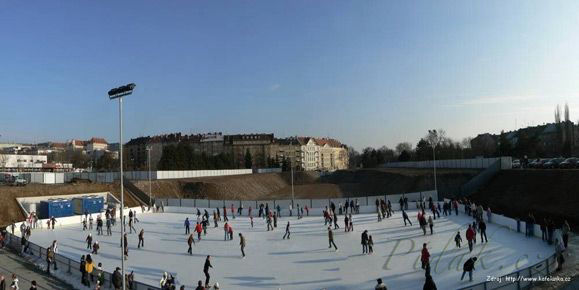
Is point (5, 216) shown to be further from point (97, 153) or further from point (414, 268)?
point (97, 153)

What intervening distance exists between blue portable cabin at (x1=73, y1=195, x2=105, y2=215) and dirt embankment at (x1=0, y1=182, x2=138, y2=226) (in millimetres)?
4478

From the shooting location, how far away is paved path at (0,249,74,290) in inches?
717

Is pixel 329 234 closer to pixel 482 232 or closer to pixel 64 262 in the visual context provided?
pixel 482 232

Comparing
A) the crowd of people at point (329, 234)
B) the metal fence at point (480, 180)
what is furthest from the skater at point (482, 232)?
the metal fence at point (480, 180)

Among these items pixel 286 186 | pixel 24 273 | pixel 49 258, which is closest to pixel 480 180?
pixel 49 258

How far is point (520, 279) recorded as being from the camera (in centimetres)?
1362

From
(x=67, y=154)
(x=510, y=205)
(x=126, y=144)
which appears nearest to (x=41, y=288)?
(x=510, y=205)

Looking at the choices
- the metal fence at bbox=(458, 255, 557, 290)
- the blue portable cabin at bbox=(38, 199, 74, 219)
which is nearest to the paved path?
the metal fence at bbox=(458, 255, 557, 290)

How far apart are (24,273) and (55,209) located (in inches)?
868

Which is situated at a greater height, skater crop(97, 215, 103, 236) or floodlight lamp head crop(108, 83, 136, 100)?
floodlight lamp head crop(108, 83, 136, 100)

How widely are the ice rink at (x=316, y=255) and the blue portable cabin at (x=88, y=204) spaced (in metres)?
10.8

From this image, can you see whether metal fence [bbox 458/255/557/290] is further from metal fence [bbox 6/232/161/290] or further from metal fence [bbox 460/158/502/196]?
metal fence [bbox 460/158/502/196]

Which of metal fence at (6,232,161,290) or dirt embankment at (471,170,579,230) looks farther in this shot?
dirt embankment at (471,170,579,230)

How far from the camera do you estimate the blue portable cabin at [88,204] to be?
42.2 m
